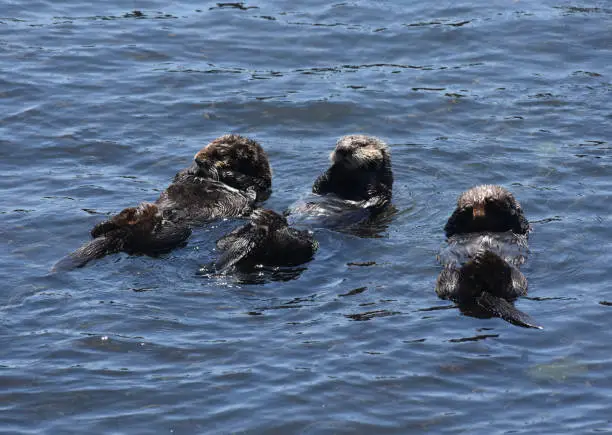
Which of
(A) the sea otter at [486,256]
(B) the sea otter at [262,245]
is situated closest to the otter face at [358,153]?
(A) the sea otter at [486,256]

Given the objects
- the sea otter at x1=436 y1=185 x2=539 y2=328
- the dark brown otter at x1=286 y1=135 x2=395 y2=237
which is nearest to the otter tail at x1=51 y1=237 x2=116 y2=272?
the dark brown otter at x1=286 y1=135 x2=395 y2=237

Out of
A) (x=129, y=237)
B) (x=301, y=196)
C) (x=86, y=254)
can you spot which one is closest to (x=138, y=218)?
(x=129, y=237)

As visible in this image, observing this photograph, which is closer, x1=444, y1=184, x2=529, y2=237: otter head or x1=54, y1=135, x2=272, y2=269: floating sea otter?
x1=54, y1=135, x2=272, y2=269: floating sea otter

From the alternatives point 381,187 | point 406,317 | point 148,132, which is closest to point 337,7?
point 148,132

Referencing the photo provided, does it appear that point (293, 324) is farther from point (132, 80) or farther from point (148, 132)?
point (132, 80)

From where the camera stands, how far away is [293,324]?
6.32m

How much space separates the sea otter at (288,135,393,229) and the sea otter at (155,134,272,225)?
488mm

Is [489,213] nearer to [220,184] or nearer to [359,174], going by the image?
[359,174]

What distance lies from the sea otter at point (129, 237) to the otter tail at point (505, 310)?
88.8 inches

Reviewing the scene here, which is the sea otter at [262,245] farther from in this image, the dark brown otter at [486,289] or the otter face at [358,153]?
the otter face at [358,153]

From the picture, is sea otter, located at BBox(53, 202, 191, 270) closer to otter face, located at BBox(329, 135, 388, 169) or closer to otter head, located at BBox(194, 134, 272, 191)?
otter head, located at BBox(194, 134, 272, 191)

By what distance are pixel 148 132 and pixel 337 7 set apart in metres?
4.18

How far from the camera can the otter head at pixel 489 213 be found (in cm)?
764

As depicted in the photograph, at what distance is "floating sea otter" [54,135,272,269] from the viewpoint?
7.12 m
